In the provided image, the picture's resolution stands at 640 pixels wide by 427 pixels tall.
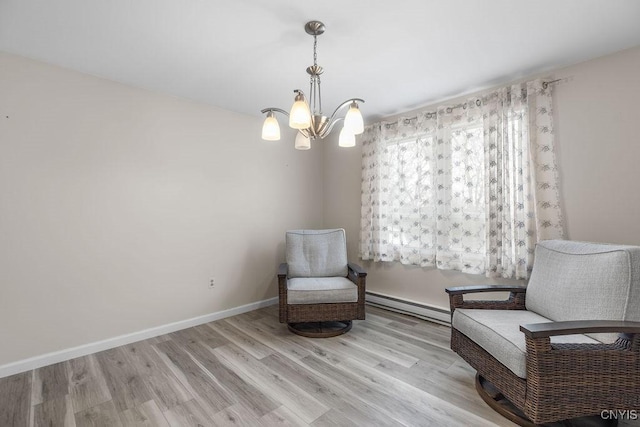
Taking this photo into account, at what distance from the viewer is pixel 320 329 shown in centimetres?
280

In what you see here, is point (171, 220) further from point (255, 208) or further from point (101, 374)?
point (101, 374)

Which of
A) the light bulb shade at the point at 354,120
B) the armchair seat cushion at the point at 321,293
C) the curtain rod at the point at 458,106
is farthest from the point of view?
the armchair seat cushion at the point at 321,293

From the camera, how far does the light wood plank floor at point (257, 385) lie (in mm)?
1638


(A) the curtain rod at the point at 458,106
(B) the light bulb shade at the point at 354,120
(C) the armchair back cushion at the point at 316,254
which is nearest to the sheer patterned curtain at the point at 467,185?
(A) the curtain rod at the point at 458,106

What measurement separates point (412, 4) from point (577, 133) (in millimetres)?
1738

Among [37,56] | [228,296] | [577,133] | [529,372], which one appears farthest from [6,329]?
[577,133]

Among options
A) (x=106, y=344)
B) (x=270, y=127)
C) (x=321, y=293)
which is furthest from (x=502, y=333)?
(x=106, y=344)

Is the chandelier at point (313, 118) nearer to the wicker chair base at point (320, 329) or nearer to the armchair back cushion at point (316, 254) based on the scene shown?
the armchair back cushion at point (316, 254)

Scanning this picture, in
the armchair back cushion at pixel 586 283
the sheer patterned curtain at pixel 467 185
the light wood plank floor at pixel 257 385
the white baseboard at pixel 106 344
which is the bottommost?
the light wood plank floor at pixel 257 385

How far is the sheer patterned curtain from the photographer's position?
2371 millimetres

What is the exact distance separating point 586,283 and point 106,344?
3.62 metres

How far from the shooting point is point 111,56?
2.13 meters

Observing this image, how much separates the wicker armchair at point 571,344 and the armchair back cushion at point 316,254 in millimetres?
1525

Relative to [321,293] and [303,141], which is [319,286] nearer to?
[321,293]
